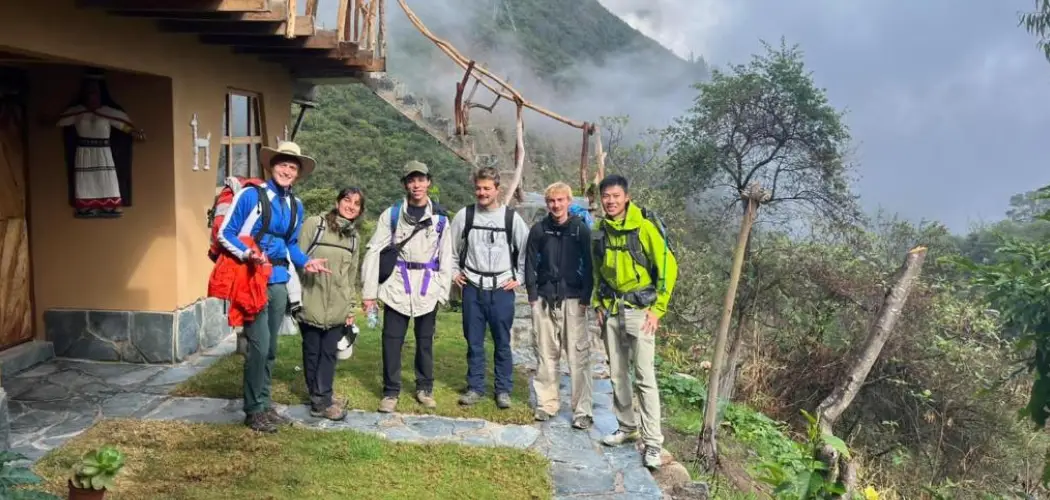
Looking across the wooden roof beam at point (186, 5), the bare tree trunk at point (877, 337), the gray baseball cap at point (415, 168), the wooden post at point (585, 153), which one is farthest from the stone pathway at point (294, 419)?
the wooden post at point (585, 153)

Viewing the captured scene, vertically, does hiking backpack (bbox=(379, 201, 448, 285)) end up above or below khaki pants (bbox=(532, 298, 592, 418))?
above

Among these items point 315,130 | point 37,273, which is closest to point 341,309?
point 37,273

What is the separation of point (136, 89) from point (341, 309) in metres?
2.82

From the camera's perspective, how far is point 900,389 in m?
10.1

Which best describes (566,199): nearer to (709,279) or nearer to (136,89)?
(136,89)

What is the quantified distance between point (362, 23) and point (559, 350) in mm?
4306

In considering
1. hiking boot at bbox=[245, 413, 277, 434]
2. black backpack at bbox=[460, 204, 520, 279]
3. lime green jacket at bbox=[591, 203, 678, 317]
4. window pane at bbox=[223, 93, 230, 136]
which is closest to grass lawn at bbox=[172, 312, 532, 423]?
hiking boot at bbox=[245, 413, 277, 434]

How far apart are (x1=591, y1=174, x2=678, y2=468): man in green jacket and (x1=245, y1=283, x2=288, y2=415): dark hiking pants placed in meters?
2.05

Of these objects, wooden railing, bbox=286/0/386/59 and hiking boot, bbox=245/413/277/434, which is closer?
hiking boot, bbox=245/413/277/434

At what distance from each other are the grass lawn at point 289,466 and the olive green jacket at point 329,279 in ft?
2.43

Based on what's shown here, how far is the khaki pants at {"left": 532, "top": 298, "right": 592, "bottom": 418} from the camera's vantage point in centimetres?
519

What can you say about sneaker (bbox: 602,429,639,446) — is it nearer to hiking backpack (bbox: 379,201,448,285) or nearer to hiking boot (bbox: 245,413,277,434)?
hiking backpack (bbox: 379,201,448,285)

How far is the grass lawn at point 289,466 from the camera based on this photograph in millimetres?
4000

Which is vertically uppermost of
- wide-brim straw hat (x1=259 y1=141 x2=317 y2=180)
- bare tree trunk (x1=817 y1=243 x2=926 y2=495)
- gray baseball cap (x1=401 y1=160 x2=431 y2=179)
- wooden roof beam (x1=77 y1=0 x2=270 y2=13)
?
wooden roof beam (x1=77 y1=0 x2=270 y2=13)
